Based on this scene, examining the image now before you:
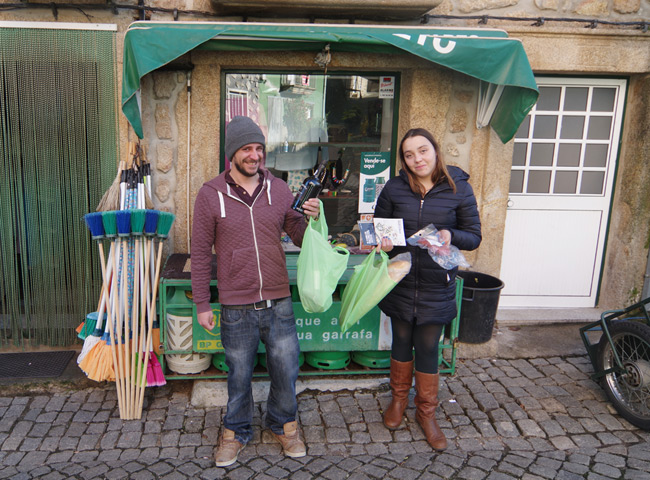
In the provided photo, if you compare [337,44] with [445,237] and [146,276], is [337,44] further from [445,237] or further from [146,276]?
[146,276]

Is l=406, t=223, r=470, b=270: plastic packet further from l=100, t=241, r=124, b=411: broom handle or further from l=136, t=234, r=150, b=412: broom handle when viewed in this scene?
l=100, t=241, r=124, b=411: broom handle

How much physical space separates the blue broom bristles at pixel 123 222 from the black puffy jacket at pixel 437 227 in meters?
1.67

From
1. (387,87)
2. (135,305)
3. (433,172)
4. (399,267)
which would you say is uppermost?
(387,87)

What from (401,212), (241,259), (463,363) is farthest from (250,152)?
(463,363)

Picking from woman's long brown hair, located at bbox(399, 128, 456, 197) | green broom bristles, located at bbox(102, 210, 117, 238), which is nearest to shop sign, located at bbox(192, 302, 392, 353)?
green broom bristles, located at bbox(102, 210, 117, 238)

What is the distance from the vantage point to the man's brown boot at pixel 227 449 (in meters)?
3.20

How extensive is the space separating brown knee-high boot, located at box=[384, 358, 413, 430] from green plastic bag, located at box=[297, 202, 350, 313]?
772 mm

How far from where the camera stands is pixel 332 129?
15.8 feet

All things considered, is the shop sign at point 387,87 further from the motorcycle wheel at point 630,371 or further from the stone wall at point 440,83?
the motorcycle wheel at point 630,371

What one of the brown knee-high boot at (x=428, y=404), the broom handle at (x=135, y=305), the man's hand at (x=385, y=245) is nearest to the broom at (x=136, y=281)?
the broom handle at (x=135, y=305)

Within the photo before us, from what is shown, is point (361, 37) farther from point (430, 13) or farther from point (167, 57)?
point (167, 57)

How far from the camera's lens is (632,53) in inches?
185

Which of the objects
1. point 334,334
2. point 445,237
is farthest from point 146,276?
point 445,237

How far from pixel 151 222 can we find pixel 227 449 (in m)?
1.51
